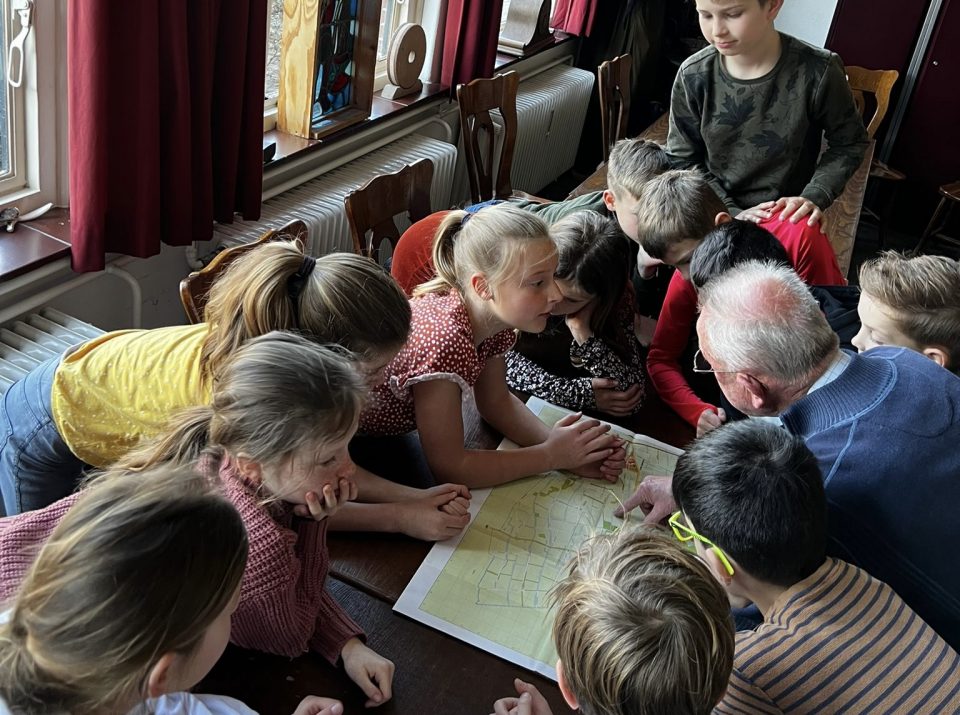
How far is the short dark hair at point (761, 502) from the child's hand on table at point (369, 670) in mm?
443

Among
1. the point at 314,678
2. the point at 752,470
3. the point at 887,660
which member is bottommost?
the point at 314,678

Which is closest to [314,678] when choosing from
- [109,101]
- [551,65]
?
[109,101]

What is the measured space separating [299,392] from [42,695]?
0.44 m

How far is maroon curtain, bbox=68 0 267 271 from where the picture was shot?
184 cm

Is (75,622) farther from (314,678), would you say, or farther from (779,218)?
(779,218)

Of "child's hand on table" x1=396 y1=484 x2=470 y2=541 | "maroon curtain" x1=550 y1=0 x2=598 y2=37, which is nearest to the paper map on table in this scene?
"child's hand on table" x1=396 y1=484 x2=470 y2=541

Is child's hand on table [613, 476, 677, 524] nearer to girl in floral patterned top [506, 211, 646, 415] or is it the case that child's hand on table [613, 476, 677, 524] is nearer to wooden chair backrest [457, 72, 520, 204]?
girl in floral patterned top [506, 211, 646, 415]

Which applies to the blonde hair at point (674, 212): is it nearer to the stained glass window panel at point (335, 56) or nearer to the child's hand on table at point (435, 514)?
the child's hand on table at point (435, 514)

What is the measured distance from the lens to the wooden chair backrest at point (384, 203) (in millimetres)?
2109

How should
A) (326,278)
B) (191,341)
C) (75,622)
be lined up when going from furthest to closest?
(191,341)
(326,278)
(75,622)

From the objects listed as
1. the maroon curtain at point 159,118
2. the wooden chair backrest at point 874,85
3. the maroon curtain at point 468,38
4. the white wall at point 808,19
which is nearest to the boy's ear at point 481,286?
the maroon curtain at point 159,118

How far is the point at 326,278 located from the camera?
4.35 ft

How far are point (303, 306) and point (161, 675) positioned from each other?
649 millimetres

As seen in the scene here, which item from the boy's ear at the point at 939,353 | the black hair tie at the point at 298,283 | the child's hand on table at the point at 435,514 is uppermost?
the black hair tie at the point at 298,283
